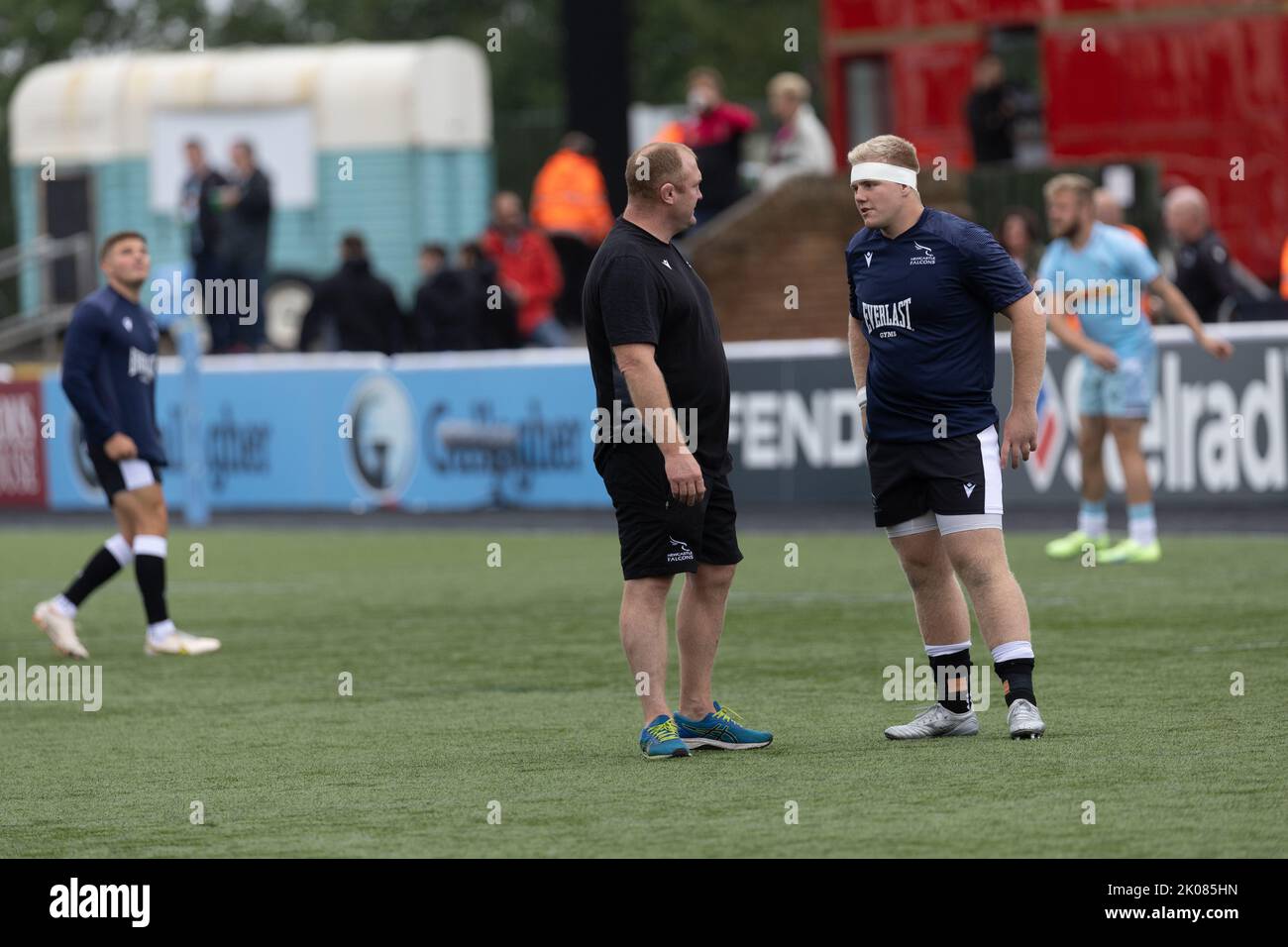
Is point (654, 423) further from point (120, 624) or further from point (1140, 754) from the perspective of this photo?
point (120, 624)

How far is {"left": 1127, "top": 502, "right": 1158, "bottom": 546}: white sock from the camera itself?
15.3m

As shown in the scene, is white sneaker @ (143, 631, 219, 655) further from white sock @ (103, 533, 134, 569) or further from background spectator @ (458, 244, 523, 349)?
background spectator @ (458, 244, 523, 349)

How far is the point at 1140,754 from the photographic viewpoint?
27.7 feet

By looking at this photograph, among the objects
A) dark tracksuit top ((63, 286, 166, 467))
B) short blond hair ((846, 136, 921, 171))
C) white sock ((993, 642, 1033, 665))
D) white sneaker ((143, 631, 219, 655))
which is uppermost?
short blond hair ((846, 136, 921, 171))

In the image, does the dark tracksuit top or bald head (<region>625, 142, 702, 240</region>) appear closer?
bald head (<region>625, 142, 702, 240</region>)

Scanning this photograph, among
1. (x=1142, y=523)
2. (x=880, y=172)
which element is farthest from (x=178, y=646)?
(x=1142, y=523)

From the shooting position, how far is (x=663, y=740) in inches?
346

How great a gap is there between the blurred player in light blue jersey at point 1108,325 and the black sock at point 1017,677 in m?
6.22

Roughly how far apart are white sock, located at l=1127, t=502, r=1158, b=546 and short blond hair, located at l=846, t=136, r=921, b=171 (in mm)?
6893

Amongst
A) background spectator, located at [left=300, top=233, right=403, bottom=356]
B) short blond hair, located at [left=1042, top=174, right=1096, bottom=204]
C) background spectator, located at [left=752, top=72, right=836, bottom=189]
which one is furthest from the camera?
background spectator, located at [left=300, top=233, right=403, bottom=356]

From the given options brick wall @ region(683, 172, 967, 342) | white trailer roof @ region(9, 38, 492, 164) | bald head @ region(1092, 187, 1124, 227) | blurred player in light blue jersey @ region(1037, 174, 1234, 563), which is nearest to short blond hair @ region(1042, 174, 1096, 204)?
blurred player in light blue jersey @ region(1037, 174, 1234, 563)

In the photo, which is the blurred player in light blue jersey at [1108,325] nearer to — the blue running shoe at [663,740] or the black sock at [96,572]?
the black sock at [96,572]

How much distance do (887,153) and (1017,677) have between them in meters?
1.82

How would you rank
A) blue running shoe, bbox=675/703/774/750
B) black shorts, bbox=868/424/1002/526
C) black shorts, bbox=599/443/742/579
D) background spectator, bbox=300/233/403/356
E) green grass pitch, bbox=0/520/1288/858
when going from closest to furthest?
green grass pitch, bbox=0/520/1288/858 → black shorts, bbox=599/443/742/579 → black shorts, bbox=868/424/1002/526 → blue running shoe, bbox=675/703/774/750 → background spectator, bbox=300/233/403/356
